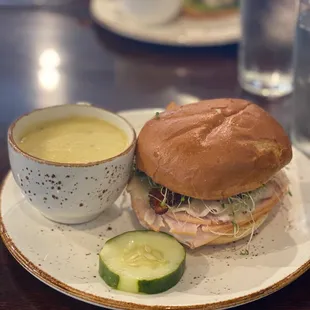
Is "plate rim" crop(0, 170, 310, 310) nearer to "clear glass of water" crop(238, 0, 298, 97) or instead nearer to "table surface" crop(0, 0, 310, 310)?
"table surface" crop(0, 0, 310, 310)

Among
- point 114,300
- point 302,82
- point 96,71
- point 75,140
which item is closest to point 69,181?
A: point 75,140

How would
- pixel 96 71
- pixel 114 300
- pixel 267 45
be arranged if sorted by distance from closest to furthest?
pixel 114 300 < pixel 267 45 < pixel 96 71

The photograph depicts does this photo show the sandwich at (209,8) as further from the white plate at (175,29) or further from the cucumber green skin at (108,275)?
the cucumber green skin at (108,275)

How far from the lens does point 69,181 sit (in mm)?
1140

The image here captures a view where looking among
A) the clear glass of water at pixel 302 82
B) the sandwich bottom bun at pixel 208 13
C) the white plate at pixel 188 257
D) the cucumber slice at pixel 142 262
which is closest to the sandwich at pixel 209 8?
the sandwich bottom bun at pixel 208 13

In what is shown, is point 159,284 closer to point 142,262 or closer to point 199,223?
point 142,262

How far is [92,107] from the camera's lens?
4.30 feet

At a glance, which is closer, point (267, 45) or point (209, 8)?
point (267, 45)

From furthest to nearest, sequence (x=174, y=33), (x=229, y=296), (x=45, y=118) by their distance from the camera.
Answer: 1. (x=174, y=33)
2. (x=45, y=118)
3. (x=229, y=296)

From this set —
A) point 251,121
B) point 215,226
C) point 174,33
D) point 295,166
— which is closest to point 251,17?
point 174,33

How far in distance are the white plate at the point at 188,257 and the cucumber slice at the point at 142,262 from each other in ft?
0.05

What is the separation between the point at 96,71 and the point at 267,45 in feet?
1.68

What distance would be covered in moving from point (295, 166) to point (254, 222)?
262 mm

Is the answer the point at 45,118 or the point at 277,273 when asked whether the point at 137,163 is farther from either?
the point at 277,273
